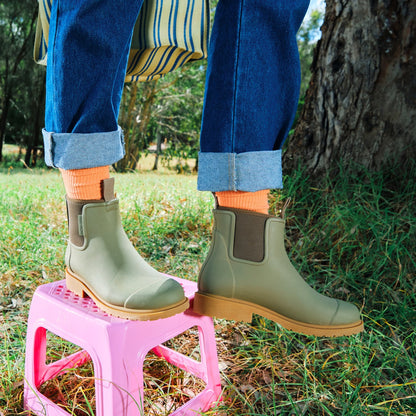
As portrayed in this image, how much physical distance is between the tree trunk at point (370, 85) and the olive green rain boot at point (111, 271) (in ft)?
4.34

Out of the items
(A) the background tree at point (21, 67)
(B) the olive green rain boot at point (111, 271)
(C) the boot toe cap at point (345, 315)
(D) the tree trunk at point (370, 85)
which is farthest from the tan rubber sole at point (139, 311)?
(A) the background tree at point (21, 67)

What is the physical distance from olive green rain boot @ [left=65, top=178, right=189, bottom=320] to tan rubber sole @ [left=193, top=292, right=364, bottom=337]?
0.09m

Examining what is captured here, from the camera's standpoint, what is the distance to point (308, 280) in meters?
1.57

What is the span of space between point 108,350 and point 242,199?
48 cm

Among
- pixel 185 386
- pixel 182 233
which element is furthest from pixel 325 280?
pixel 182 233

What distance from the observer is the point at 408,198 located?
6.13 ft

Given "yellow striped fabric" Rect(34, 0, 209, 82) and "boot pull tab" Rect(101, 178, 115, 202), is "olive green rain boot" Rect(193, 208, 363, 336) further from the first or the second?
"yellow striped fabric" Rect(34, 0, 209, 82)

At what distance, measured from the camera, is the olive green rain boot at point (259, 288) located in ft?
3.42

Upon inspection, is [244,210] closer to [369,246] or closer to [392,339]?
[392,339]

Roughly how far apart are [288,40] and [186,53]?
38 cm

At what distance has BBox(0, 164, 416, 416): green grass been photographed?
1.08 metres

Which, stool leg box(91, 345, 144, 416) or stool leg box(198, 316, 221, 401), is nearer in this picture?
stool leg box(91, 345, 144, 416)

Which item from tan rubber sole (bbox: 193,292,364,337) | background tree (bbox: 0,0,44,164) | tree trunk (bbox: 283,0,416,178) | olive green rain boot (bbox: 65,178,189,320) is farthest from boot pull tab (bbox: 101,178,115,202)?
background tree (bbox: 0,0,44,164)

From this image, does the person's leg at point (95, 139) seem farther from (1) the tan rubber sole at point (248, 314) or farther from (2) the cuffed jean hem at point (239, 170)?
(2) the cuffed jean hem at point (239, 170)
